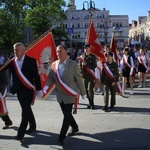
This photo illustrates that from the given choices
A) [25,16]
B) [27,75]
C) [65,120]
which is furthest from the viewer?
[25,16]

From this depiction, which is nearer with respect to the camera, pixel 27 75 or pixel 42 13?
pixel 27 75

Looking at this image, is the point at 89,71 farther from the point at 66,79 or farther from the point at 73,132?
the point at 66,79

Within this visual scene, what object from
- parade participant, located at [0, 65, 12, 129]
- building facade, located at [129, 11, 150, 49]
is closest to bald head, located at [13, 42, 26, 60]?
parade participant, located at [0, 65, 12, 129]

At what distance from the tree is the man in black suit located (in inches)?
1787

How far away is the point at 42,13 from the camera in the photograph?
54.3 meters

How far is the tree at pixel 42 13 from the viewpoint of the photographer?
5309 centimetres

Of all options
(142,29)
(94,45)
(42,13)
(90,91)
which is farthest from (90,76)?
(142,29)

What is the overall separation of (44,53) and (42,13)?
46.9 m

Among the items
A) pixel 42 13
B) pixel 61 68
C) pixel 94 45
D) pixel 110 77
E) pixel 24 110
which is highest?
pixel 42 13

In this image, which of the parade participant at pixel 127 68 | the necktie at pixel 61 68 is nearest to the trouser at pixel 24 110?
the necktie at pixel 61 68

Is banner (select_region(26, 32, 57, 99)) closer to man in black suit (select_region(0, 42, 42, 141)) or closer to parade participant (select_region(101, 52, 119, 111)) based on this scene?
man in black suit (select_region(0, 42, 42, 141))

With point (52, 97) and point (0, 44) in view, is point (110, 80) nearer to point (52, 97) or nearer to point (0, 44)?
point (52, 97)

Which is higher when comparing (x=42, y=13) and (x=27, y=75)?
(x=42, y=13)

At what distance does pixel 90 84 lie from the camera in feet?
33.7
